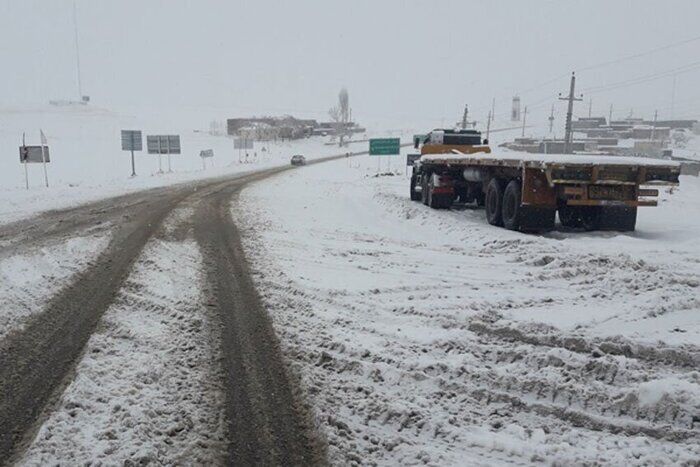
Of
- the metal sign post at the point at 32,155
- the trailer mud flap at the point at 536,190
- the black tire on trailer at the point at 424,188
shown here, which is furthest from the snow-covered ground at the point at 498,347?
the metal sign post at the point at 32,155

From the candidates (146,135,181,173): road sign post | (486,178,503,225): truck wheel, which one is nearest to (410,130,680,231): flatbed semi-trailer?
(486,178,503,225): truck wheel

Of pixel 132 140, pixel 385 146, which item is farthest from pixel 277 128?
pixel 132 140

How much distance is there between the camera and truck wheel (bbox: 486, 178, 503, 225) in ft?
38.4

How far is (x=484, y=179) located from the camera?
12.8 m

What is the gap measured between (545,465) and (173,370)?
278 cm

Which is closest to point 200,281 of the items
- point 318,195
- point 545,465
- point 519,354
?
point 519,354

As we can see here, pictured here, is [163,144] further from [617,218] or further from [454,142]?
[617,218]

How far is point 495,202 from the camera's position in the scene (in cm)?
1186

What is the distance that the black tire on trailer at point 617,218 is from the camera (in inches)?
422

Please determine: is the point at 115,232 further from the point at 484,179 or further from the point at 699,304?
the point at 699,304

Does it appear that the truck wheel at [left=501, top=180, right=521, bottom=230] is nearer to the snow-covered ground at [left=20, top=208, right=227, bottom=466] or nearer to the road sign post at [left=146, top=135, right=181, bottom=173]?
the snow-covered ground at [left=20, top=208, right=227, bottom=466]

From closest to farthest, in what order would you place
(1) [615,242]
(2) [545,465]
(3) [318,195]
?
1. (2) [545,465]
2. (1) [615,242]
3. (3) [318,195]

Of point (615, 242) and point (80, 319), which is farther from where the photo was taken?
point (615, 242)

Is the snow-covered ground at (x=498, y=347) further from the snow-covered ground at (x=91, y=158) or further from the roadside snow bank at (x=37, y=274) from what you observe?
the snow-covered ground at (x=91, y=158)
